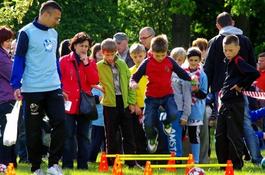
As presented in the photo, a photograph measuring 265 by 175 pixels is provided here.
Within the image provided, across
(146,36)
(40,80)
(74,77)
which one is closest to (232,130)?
(74,77)

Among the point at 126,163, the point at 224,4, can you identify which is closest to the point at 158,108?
the point at 126,163

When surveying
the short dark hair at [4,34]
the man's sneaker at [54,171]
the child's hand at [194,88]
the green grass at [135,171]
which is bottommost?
the green grass at [135,171]

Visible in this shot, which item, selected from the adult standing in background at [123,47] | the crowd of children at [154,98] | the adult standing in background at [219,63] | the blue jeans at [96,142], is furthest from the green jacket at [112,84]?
the adult standing in background at [219,63]

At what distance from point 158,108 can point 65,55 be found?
1.77 m

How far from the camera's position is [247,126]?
12.3m

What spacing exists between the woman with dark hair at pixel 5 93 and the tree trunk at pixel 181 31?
17069mm

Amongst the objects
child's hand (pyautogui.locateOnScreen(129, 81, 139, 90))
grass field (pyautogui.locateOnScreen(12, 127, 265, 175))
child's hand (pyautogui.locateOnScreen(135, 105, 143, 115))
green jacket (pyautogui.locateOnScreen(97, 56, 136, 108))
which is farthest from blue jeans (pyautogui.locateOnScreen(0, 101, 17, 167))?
child's hand (pyautogui.locateOnScreen(135, 105, 143, 115))

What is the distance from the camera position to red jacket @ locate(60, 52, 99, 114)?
1127 centimetres

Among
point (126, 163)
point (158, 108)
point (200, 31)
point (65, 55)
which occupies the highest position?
point (200, 31)

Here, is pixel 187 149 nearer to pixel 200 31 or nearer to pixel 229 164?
pixel 229 164

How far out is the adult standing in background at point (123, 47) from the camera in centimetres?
1333

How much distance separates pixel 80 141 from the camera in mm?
11422

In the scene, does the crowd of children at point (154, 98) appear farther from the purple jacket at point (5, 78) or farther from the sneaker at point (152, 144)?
the purple jacket at point (5, 78)

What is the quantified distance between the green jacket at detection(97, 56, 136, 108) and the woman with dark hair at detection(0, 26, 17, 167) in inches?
59.9
